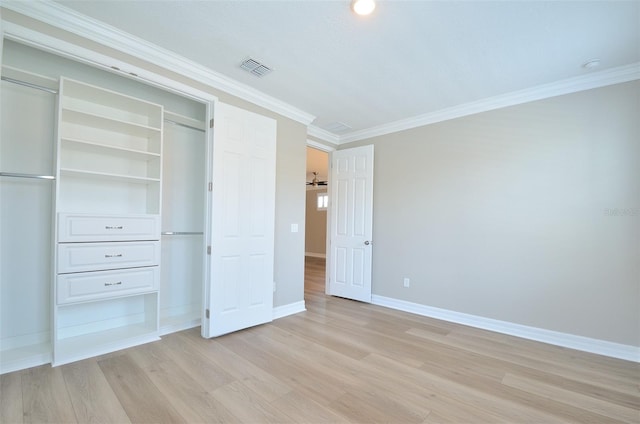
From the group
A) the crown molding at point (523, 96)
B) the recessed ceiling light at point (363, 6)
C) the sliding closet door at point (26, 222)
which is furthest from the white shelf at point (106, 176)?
the crown molding at point (523, 96)

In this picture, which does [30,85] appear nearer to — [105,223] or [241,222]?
[105,223]

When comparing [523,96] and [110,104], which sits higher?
[523,96]

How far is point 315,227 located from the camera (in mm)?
10383

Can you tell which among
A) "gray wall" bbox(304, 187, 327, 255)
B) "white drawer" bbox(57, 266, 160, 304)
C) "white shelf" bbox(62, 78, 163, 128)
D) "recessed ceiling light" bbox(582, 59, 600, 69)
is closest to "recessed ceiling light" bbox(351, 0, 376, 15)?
"white shelf" bbox(62, 78, 163, 128)

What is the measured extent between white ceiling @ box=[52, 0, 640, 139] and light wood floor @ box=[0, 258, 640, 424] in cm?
273

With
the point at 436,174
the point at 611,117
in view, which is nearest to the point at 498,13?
the point at 611,117

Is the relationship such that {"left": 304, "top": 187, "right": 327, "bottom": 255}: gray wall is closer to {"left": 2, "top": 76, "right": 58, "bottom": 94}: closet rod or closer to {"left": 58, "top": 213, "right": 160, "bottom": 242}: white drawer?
{"left": 58, "top": 213, "right": 160, "bottom": 242}: white drawer

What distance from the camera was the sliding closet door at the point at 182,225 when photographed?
131 inches

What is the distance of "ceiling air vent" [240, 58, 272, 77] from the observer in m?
2.80

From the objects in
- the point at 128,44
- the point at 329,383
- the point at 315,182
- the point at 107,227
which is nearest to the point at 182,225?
the point at 107,227

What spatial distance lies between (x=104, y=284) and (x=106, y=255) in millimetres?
252

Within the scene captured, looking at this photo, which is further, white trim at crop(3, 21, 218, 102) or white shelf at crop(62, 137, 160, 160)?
white shelf at crop(62, 137, 160, 160)

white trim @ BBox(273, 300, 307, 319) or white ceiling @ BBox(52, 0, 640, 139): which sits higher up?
white ceiling @ BBox(52, 0, 640, 139)

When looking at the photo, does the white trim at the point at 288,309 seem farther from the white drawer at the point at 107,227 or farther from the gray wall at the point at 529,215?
the white drawer at the point at 107,227
